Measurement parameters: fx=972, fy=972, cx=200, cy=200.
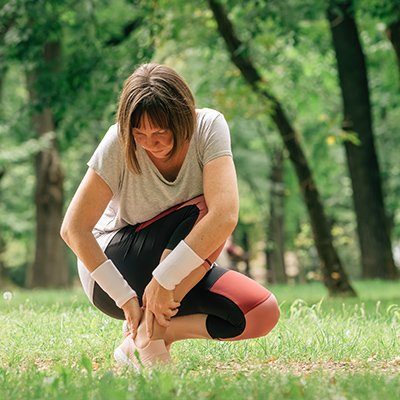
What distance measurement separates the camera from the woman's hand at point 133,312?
4.88m

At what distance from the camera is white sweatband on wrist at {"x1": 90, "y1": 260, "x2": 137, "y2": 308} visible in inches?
192

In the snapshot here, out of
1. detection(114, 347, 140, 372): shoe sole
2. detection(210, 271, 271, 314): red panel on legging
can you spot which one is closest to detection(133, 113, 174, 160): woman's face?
detection(210, 271, 271, 314): red panel on legging

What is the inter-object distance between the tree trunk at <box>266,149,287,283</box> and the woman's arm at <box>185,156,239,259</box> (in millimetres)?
24528

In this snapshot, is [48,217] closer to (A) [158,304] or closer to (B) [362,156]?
(B) [362,156]

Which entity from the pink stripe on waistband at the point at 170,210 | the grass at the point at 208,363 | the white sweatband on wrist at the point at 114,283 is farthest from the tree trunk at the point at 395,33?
the white sweatband on wrist at the point at 114,283

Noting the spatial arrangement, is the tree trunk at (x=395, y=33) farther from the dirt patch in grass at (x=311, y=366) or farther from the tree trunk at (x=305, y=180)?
the dirt patch in grass at (x=311, y=366)

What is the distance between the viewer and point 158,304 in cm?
471

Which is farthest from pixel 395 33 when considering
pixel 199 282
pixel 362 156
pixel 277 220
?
pixel 277 220

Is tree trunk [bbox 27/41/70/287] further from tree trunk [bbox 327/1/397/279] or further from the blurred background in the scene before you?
tree trunk [bbox 327/1/397/279]

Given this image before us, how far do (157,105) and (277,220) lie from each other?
26150 millimetres

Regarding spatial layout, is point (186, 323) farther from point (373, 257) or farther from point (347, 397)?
point (373, 257)

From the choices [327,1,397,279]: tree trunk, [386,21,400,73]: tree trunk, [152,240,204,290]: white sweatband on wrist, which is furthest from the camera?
[327,1,397,279]: tree trunk

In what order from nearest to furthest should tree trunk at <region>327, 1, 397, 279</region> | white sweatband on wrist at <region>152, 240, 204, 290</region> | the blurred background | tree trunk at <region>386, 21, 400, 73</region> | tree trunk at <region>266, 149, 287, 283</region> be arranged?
1. white sweatband on wrist at <region>152, 240, 204, 290</region>
2. the blurred background
3. tree trunk at <region>386, 21, 400, 73</region>
4. tree trunk at <region>327, 1, 397, 279</region>
5. tree trunk at <region>266, 149, 287, 283</region>

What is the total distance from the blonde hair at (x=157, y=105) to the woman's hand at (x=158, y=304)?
67 cm
